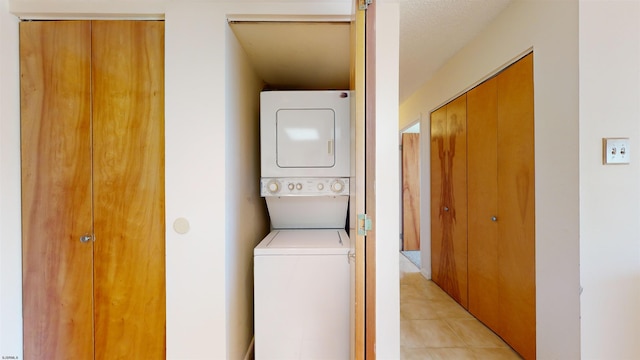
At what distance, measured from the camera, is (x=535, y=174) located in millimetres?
1629

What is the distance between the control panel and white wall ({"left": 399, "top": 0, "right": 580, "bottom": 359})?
1.30m

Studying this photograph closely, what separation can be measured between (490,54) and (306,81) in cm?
162

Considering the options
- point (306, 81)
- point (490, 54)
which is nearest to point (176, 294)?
point (306, 81)

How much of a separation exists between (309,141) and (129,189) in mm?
1172

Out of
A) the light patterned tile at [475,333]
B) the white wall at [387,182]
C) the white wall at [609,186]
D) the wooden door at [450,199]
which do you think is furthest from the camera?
the wooden door at [450,199]

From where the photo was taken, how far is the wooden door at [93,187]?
4.51ft

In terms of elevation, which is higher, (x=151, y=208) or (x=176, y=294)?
(x=151, y=208)

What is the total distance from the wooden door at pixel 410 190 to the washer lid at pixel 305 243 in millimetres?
2919

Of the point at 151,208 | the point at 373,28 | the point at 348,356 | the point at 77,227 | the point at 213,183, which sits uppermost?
the point at 373,28

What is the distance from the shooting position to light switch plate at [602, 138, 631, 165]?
1.31m

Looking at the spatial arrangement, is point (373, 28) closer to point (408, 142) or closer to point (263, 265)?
point (263, 265)

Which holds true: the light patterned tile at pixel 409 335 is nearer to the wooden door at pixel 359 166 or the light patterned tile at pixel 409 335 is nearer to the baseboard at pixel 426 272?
the baseboard at pixel 426 272

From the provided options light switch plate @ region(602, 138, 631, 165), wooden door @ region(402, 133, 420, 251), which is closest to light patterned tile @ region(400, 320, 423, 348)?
light switch plate @ region(602, 138, 631, 165)

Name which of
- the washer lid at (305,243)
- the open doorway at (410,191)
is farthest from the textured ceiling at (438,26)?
the open doorway at (410,191)
